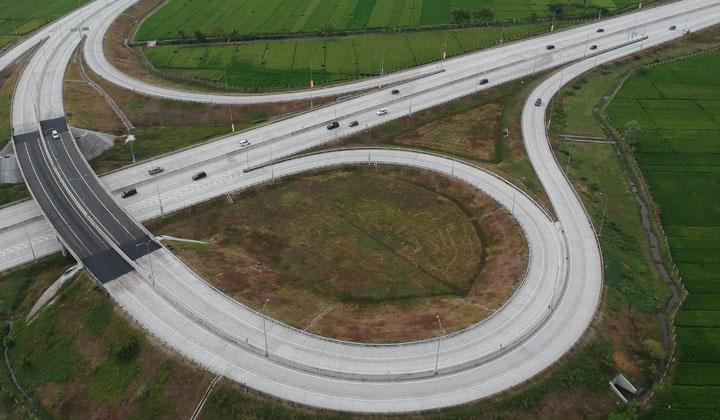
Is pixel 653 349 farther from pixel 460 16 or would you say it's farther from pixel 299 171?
pixel 460 16

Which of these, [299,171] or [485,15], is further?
[485,15]

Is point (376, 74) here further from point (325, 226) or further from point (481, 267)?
point (481, 267)

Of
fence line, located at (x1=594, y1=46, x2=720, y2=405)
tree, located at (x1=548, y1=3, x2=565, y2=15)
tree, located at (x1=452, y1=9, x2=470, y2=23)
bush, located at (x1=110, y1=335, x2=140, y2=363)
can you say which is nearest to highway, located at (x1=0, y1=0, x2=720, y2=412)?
bush, located at (x1=110, y1=335, x2=140, y2=363)

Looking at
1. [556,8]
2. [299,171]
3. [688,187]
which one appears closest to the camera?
[688,187]

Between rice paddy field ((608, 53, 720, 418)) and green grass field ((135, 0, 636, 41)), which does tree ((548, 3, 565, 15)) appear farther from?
rice paddy field ((608, 53, 720, 418))

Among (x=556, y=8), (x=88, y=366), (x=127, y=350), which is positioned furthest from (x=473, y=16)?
(x=88, y=366)

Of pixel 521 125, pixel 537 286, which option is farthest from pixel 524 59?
pixel 537 286

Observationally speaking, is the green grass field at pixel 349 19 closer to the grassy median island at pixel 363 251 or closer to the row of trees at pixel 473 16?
the row of trees at pixel 473 16
